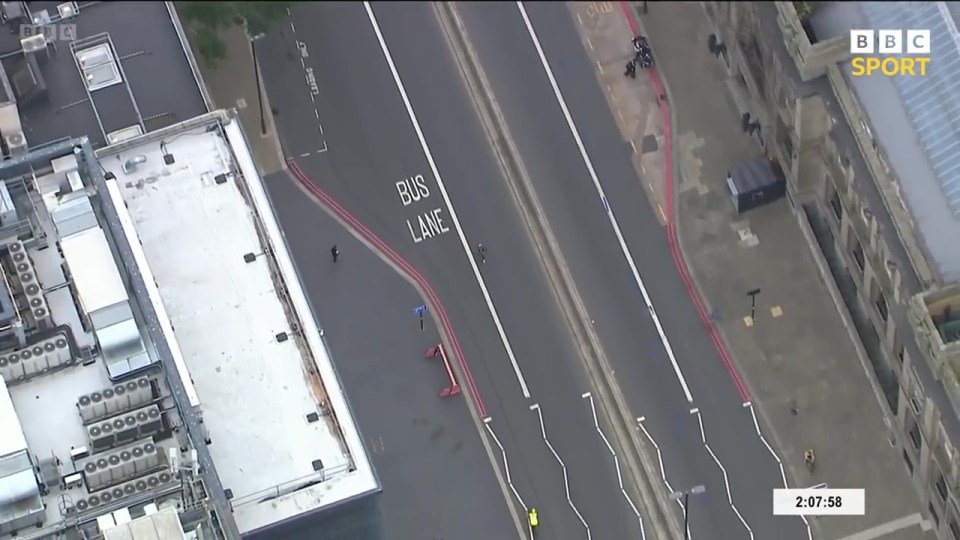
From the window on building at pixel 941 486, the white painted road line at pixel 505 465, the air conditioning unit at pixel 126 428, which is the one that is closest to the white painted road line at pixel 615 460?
the white painted road line at pixel 505 465

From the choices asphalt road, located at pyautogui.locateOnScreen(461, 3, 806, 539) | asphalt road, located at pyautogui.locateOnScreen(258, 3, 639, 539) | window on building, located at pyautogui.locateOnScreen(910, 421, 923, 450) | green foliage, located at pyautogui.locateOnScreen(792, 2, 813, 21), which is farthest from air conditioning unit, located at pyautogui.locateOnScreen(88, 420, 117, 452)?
green foliage, located at pyautogui.locateOnScreen(792, 2, 813, 21)

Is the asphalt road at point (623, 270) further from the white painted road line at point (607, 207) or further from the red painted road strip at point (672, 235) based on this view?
the red painted road strip at point (672, 235)

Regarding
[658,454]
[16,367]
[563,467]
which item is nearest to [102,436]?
[16,367]

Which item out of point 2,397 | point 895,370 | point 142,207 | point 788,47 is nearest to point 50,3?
point 142,207

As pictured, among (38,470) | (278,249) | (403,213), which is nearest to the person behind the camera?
(38,470)

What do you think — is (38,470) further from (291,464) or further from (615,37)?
(615,37)

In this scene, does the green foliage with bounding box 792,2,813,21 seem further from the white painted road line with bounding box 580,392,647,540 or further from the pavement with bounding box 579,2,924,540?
the white painted road line with bounding box 580,392,647,540
